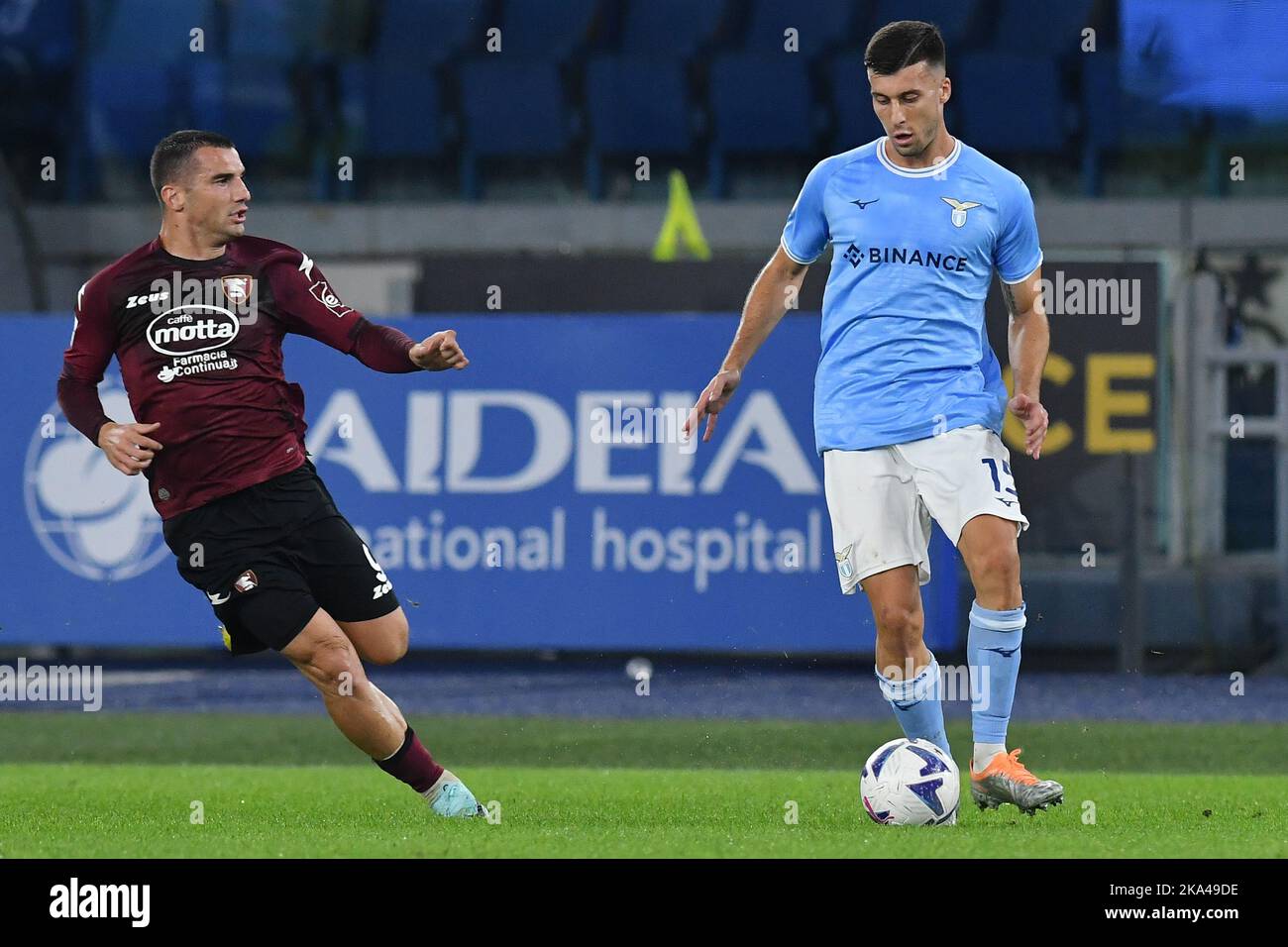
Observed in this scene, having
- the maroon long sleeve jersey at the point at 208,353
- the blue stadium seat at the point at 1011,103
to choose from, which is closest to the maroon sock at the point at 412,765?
the maroon long sleeve jersey at the point at 208,353

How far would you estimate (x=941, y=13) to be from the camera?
55.4 ft

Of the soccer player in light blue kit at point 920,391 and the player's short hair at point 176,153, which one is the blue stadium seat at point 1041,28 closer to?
the soccer player in light blue kit at point 920,391

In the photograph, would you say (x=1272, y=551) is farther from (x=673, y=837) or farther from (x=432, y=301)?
(x=673, y=837)

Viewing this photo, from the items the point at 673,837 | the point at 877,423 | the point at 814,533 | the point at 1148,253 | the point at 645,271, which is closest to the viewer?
the point at 673,837

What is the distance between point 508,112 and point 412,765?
40.7 ft

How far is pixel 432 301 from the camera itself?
11133 millimetres

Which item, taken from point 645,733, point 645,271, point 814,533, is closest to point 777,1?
point 645,271

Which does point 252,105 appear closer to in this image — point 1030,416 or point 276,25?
point 276,25

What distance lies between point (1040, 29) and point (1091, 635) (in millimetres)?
7013

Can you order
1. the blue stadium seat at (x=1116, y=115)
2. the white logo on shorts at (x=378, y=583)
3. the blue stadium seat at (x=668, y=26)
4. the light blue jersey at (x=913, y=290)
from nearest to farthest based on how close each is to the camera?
1. the light blue jersey at (x=913, y=290)
2. the white logo on shorts at (x=378, y=583)
3. the blue stadium seat at (x=1116, y=115)
4. the blue stadium seat at (x=668, y=26)

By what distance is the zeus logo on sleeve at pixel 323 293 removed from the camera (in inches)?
221

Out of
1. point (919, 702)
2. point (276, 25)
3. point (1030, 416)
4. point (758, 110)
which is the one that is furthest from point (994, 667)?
point (276, 25)

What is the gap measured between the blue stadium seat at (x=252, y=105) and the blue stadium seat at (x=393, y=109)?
50 cm

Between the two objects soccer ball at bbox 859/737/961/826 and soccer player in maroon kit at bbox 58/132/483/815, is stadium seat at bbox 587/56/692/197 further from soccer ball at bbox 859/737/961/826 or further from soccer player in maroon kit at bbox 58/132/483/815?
soccer ball at bbox 859/737/961/826
